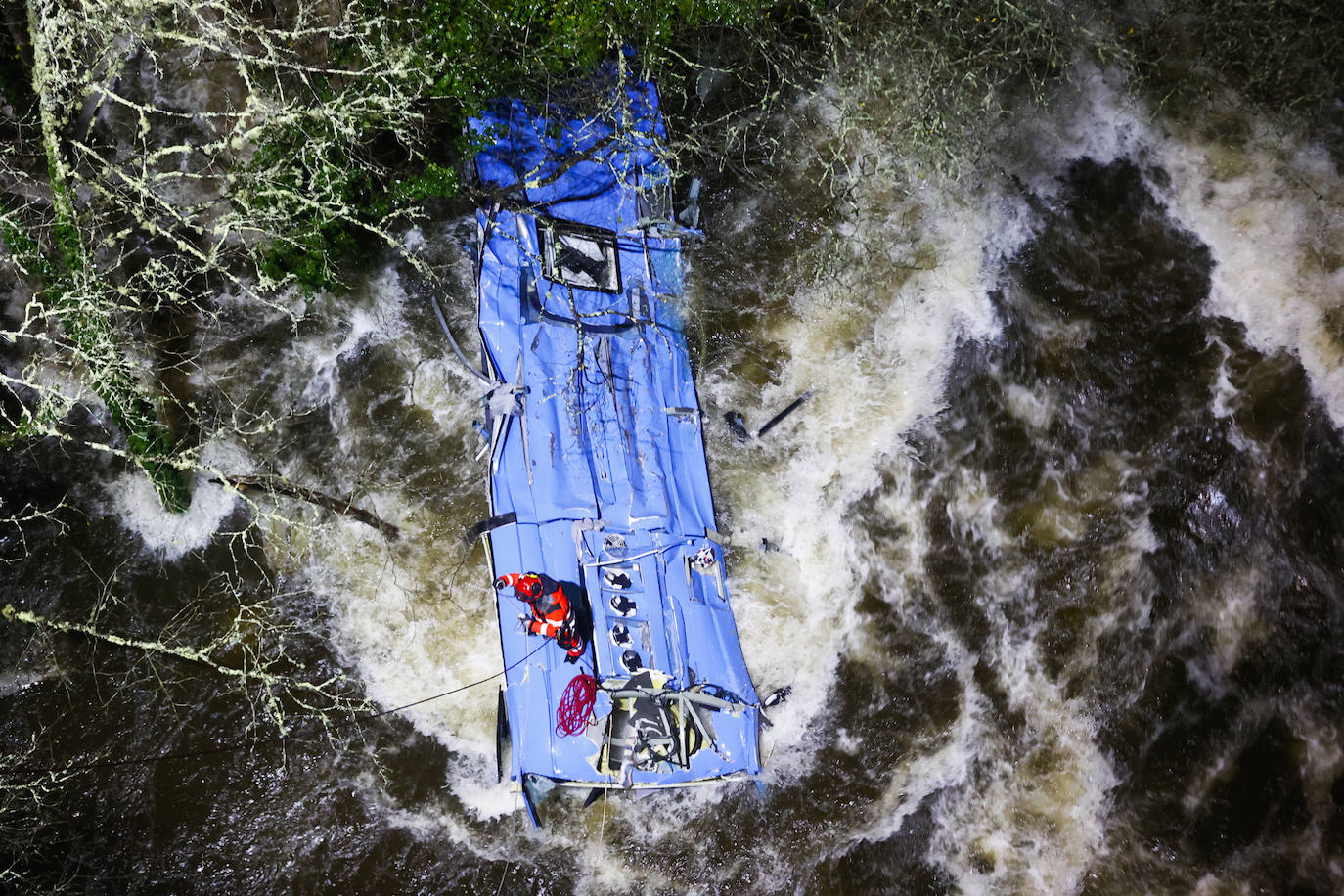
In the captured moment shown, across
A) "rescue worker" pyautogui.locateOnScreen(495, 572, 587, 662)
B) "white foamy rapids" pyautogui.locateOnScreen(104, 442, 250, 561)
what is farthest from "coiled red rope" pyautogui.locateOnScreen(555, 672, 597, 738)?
"white foamy rapids" pyautogui.locateOnScreen(104, 442, 250, 561)

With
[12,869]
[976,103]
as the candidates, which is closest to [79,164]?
[12,869]

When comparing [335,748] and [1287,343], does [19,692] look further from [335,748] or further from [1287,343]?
[1287,343]

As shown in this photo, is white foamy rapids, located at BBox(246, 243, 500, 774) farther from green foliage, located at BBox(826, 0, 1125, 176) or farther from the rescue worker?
green foliage, located at BBox(826, 0, 1125, 176)

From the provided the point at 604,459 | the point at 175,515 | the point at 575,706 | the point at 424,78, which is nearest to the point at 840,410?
the point at 604,459

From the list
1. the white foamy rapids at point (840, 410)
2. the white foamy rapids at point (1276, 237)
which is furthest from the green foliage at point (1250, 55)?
the white foamy rapids at point (840, 410)

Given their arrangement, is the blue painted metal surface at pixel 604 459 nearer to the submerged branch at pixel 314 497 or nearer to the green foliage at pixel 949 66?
the submerged branch at pixel 314 497
